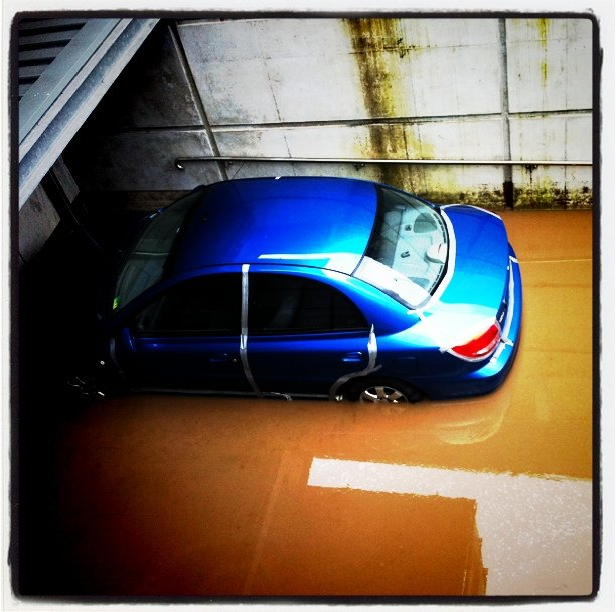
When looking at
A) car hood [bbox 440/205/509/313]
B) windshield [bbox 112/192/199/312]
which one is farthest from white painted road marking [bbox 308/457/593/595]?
windshield [bbox 112/192/199/312]

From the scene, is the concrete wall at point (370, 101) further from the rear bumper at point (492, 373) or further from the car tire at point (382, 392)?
the car tire at point (382, 392)

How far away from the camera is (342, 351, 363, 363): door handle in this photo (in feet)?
12.2

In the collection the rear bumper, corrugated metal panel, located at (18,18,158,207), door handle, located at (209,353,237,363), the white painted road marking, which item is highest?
corrugated metal panel, located at (18,18,158,207)

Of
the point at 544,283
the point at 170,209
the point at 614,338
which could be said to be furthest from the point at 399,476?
the point at 170,209

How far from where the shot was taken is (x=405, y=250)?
3.92 m

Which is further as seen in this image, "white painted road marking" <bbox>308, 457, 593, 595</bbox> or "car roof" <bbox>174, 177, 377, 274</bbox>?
"car roof" <bbox>174, 177, 377, 274</bbox>

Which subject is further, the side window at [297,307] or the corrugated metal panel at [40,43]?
the corrugated metal panel at [40,43]

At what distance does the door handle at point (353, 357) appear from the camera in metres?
3.73

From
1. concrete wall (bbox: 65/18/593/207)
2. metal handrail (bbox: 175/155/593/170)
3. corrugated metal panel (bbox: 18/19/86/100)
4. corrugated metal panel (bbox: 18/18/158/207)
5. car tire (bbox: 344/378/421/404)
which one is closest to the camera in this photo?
corrugated metal panel (bbox: 18/18/158/207)

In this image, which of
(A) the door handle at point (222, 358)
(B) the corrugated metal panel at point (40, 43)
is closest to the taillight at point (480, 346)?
(A) the door handle at point (222, 358)

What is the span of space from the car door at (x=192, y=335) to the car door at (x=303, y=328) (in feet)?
0.50

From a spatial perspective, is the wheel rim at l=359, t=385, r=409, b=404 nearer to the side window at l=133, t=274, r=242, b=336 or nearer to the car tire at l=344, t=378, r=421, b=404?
the car tire at l=344, t=378, r=421, b=404

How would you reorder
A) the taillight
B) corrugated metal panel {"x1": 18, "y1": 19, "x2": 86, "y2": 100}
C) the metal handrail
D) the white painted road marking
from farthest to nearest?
the metal handrail < corrugated metal panel {"x1": 18, "y1": 19, "x2": 86, "y2": 100} < the taillight < the white painted road marking

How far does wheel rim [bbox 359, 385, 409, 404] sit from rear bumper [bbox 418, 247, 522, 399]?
0.77 feet
